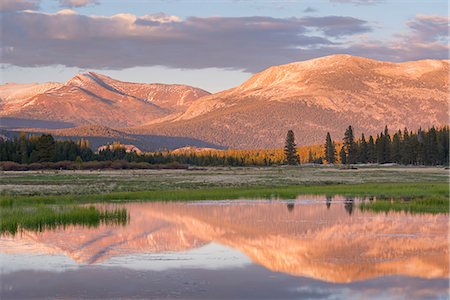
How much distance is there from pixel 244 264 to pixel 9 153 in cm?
11916

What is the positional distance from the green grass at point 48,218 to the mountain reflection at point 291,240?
1040 millimetres

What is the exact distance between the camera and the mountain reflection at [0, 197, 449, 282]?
2355 cm

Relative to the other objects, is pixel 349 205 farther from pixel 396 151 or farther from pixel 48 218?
pixel 396 151

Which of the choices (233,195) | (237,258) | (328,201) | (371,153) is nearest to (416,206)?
(328,201)

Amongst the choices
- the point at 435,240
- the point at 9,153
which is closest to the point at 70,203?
the point at 435,240

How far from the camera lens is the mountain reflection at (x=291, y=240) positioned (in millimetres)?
23547

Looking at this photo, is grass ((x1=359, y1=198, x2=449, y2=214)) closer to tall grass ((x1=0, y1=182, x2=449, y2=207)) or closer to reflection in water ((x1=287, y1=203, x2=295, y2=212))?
tall grass ((x1=0, y1=182, x2=449, y2=207))

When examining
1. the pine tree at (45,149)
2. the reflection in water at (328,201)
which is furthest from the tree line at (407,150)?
the reflection in water at (328,201)

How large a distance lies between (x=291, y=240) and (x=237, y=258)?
16.1 feet

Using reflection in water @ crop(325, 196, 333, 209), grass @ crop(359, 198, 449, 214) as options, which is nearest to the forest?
reflection in water @ crop(325, 196, 333, 209)

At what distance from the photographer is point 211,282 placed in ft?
67.9

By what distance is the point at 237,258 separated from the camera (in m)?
25.0

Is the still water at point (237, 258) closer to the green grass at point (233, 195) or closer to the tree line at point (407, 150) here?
the green grass at point (233, 195)

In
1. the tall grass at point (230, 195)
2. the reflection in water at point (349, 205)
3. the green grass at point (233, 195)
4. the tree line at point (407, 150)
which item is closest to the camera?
the reflection in water at point (349, 205)
